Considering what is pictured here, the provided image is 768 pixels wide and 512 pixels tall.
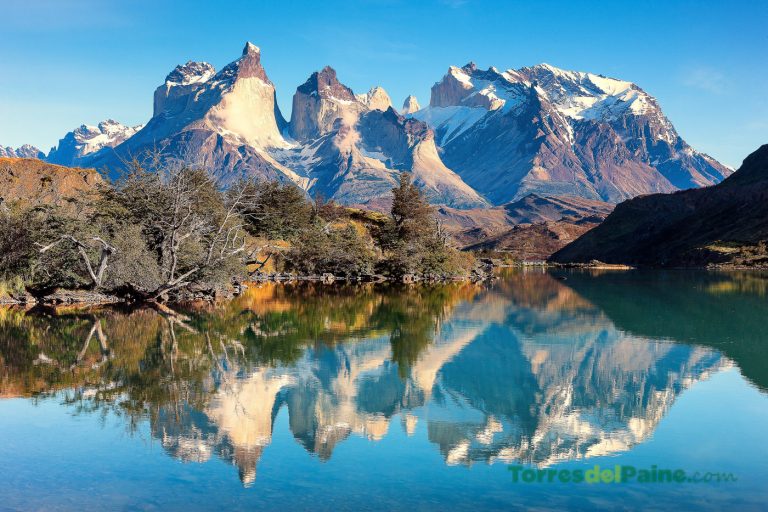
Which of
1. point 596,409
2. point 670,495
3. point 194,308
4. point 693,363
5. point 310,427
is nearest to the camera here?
point 670,495

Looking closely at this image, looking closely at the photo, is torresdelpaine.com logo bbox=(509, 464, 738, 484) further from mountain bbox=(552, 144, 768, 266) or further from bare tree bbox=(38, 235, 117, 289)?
mountain bbox=(552, 144, 768, 266)

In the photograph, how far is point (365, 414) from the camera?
645 inches

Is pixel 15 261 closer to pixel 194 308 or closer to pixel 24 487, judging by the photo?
pixel 194 308

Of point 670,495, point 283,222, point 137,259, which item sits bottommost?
Result: point 670,495

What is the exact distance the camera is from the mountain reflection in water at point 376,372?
14648 mm

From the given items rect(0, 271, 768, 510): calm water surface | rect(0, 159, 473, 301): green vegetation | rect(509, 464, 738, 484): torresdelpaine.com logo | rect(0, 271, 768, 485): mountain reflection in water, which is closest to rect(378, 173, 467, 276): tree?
rect(0, 159, 473, 301): green vegetation

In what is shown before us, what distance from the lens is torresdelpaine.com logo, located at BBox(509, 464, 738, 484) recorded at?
1181 centimetres

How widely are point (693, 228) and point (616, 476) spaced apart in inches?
5650

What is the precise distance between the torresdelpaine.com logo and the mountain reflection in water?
62 cm

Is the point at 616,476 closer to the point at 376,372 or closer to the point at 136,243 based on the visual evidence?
the point at 376,372

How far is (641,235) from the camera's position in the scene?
15988 cm

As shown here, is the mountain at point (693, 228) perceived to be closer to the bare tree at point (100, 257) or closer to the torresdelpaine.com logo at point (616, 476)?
the bare tree at point (100, 257)

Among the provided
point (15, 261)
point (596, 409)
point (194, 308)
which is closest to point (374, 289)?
point (194, 308)

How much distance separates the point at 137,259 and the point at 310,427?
29.4 metres
